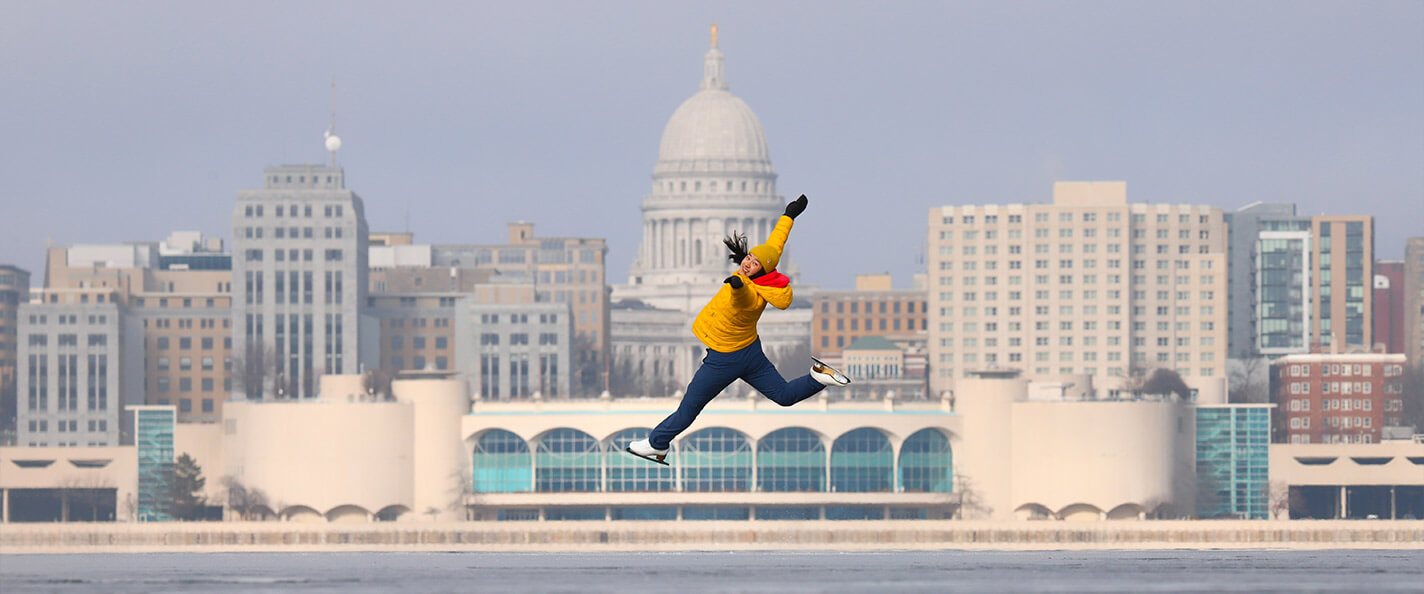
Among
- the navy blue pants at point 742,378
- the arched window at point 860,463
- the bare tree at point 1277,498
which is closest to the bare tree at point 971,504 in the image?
the arched window at point 860,463

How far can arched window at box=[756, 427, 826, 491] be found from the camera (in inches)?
6501

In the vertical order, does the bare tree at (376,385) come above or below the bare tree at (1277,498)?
above

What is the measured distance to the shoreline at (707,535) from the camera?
436 ft

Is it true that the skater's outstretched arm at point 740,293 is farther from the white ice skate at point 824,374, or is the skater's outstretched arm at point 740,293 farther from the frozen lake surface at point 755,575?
the frozen lake surface at point 755,575

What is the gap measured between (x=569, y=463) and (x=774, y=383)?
126 meters

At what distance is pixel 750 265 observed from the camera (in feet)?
125

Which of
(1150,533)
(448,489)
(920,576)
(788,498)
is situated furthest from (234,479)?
(920,576)

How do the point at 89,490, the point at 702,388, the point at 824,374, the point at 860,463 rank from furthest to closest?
the point at 89,490
the point at 860,463
the point at 702,388
the point at 824,374

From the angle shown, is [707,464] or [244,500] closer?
[244,500]

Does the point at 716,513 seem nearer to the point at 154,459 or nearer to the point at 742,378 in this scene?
the point at 154,459

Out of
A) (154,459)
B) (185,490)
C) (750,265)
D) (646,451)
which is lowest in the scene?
(185,490)

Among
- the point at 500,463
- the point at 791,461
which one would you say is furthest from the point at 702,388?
the point at 500,463

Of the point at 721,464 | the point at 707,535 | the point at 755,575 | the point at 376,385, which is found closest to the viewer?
the point at 755,575

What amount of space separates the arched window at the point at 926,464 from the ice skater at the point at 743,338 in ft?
419
